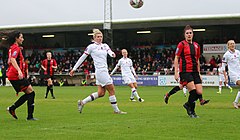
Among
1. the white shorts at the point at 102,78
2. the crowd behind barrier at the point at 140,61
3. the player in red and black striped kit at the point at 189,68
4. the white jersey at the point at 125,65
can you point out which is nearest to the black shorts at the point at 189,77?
the player in red and black striped kit at the point at 189,68

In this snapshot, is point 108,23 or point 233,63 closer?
point 233,63

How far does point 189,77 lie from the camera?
13.2 m

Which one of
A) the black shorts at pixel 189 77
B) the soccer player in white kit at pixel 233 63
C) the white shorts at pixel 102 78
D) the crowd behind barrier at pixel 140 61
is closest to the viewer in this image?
the black shorts at pixel 189 77

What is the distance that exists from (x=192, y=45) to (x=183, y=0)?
36.7m

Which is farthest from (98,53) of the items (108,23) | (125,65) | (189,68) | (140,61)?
(140,61)

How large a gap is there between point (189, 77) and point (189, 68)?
9.6 inches

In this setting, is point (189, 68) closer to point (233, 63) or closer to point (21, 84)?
point (233, 63)

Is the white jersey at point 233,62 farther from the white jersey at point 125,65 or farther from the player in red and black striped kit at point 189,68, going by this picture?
the white jersey at point 125,65

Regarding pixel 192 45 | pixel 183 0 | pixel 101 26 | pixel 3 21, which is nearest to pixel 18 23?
pixel 3 21

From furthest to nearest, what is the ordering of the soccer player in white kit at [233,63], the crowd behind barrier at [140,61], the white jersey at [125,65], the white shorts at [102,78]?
the crowd behind barrier at [140,61] → the white jersey at [125,65] → the soccer player in white kit at [233,63] → the white shorts at [102,78]

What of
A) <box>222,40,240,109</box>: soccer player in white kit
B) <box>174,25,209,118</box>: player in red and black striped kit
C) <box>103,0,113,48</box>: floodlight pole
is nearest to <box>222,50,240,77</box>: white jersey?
<box>222,40,240,109</box>: soccer player in white kit

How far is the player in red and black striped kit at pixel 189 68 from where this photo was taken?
1324 cm

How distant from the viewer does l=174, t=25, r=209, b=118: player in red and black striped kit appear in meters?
13.2

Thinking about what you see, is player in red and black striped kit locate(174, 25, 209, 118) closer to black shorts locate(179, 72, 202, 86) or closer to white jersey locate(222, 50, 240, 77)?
black shorts locate(179, 72, 202, 86)
